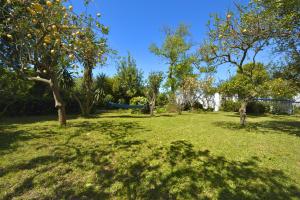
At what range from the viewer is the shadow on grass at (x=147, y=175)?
2.74 meters

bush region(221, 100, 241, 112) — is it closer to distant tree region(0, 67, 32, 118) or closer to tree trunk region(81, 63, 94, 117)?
tree trunk region(81, 63, 94, 117)

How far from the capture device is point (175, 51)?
23.8 metres

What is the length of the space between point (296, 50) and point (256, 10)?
2859mm

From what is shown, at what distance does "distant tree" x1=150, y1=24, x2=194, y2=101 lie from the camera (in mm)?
23672

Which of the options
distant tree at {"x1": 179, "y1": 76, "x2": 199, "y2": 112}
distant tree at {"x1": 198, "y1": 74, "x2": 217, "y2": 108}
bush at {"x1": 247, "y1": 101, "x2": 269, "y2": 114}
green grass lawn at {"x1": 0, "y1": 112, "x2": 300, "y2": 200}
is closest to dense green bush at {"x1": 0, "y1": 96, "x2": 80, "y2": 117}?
green grass lawn at {"x1": 0, "y1": 112, "x2": 300, "y2": 200}

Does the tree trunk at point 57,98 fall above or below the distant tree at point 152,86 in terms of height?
below

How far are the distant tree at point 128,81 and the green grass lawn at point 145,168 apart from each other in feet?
55.7

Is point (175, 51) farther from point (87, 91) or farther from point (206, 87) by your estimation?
point (87, 91)

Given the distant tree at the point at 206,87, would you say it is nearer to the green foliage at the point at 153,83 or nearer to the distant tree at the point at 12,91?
the green foliage at the point at 153,83

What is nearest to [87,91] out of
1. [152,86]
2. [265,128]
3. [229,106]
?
[152,86]

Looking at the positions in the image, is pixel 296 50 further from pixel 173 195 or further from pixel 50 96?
pixel 50 96

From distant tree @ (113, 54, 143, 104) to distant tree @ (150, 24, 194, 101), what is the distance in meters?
3.71

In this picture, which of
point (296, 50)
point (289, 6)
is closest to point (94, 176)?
point (289, 6)

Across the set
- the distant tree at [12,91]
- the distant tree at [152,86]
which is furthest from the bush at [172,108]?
the distant tree at [12,91]
